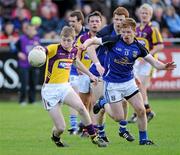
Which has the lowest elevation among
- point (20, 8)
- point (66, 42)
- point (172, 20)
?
point (172, 20)

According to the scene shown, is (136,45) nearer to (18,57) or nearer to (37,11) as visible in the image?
(18,57)

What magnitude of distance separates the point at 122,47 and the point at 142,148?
1796 mm

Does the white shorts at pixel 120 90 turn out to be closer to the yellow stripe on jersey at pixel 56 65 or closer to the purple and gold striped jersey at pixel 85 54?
the yellow stripe on jersey at pixel 56 65

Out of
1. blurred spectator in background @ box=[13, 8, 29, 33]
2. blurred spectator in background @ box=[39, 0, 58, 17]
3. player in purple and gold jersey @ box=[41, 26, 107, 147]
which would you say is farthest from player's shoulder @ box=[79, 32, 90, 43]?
blurred spectator in background @ box=[39, 0, 58, 17]

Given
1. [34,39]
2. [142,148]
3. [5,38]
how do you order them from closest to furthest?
[142,148] → [34,39] → [5,38]

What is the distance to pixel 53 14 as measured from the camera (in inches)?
992

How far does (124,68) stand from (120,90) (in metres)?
0.39

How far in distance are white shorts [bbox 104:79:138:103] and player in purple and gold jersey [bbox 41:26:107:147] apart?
0.35 metres

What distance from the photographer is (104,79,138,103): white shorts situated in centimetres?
1280

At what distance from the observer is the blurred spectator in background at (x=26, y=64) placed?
22219 mm

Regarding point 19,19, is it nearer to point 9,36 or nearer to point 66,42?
point 9,36

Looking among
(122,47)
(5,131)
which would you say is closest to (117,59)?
(122,47)

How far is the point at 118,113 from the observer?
13.0 meters

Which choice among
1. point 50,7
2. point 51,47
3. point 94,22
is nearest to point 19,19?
point 50,7
